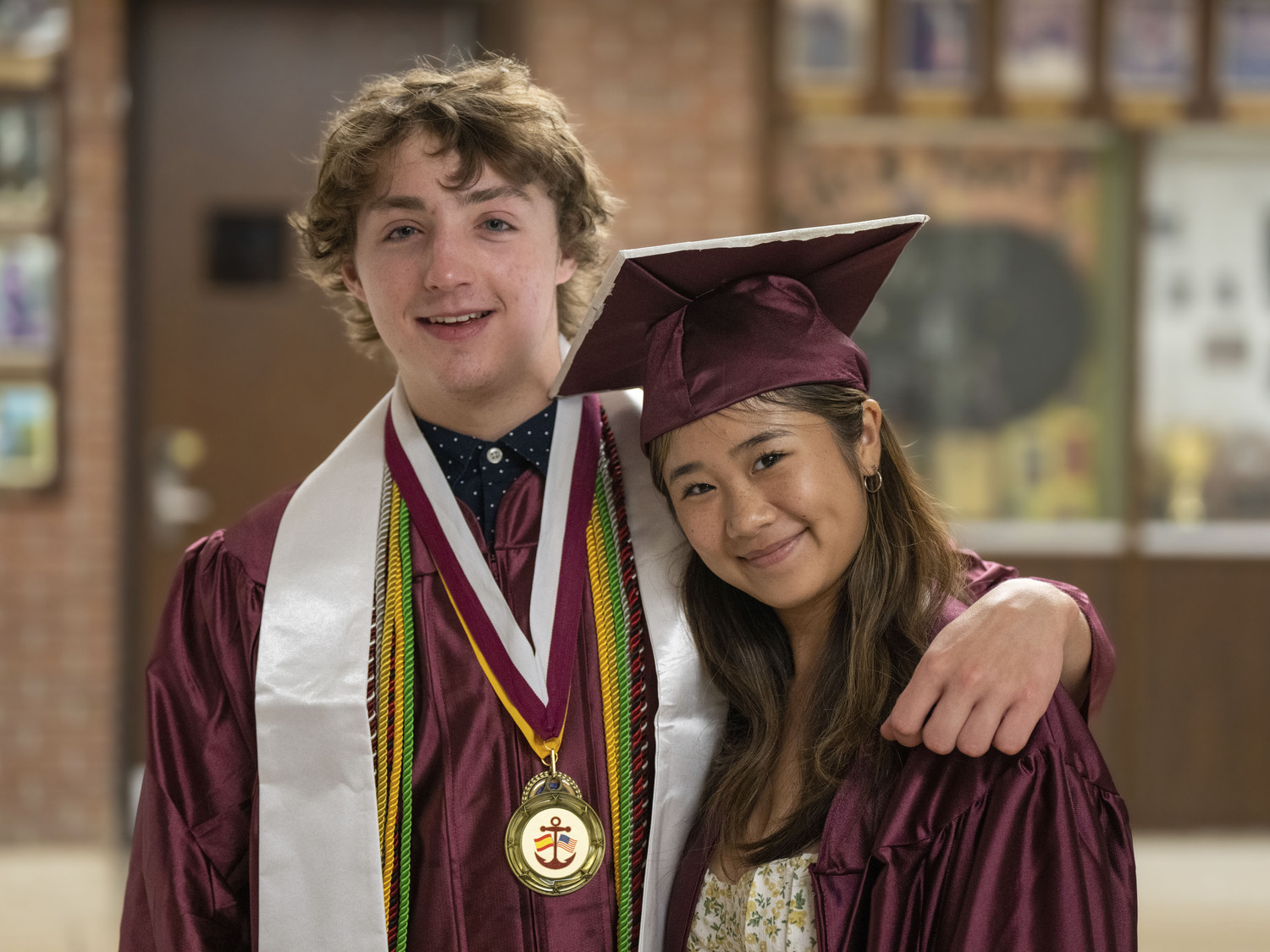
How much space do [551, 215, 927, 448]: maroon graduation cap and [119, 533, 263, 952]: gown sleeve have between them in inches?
24.6

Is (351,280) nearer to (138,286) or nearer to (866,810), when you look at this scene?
(866,810)

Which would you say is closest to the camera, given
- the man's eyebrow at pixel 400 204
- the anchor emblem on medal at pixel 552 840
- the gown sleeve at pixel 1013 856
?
the gown sleeve at pixel 1013 856

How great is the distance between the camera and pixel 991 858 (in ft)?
4.46

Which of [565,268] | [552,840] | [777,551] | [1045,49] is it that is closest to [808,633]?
[777,551]

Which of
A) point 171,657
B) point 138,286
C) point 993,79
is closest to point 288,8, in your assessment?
point 138,286

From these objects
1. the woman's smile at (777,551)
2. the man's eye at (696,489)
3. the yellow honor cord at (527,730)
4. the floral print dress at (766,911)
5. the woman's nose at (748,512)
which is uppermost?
the man's eye at (696,489)

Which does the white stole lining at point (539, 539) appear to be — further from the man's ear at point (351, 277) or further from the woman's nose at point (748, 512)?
the woman's nose at point (748, 512)

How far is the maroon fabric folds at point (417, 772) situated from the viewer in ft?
5.37

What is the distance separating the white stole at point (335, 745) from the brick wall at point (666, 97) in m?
2.89

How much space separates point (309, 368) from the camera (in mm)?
4676

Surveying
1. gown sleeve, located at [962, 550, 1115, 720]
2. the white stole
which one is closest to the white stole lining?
the white stole

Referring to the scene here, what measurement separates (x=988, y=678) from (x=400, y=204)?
0.96 m

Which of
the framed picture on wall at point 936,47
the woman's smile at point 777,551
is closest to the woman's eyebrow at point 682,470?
the woman's smile at point 777,551

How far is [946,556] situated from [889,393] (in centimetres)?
324
